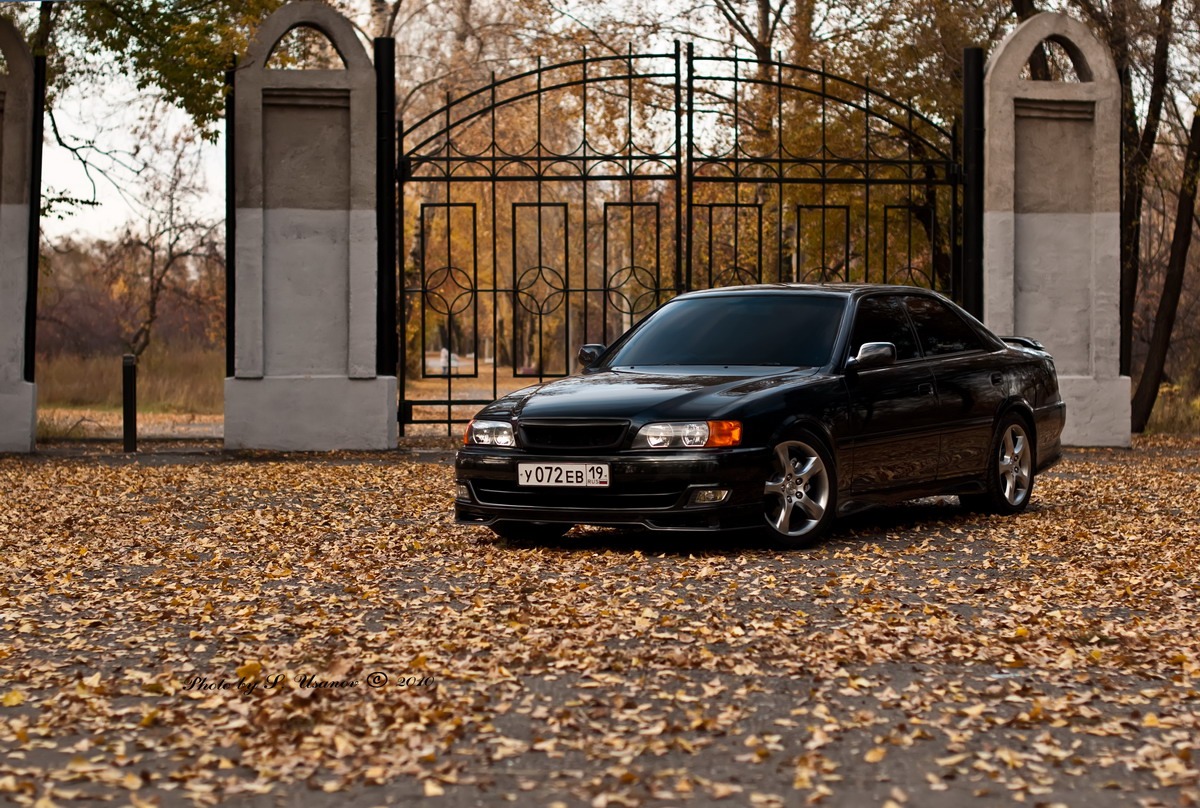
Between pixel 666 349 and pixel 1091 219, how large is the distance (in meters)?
9.17

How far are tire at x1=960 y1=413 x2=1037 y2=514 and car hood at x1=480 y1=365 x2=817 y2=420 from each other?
78.4 inches

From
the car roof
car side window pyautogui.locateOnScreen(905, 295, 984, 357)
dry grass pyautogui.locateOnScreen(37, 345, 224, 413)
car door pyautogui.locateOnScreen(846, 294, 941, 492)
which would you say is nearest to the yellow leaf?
car door pyautogui.locateOnScreen(846, 294, 941, 492)

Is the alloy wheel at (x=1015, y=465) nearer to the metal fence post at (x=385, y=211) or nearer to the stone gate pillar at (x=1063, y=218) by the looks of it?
the stone gate pillar at (x=1063, y=218)

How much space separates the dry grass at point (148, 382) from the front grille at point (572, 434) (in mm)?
23324

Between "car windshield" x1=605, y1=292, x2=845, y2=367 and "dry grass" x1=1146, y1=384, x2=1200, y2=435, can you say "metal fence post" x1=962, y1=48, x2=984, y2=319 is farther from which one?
"car windshield" x1=605, y1=292, x2=845, y2=367

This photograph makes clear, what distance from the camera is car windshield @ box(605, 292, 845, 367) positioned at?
1019 cm

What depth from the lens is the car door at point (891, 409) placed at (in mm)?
9883

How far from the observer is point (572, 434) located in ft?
30.1

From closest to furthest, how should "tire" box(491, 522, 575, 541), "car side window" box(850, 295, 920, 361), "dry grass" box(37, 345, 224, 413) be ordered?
"tire" box(491, 522, 575, 541), "car side window" box(850, 295, 920, 361), "dry grass" box(37, 345, 224, 413)

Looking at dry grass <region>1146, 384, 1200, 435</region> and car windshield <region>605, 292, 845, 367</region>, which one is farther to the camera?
dry grass <region>1146, 384, 1200, 435</region>

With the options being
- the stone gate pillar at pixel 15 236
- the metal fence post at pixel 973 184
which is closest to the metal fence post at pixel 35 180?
the stone gate pillar at pixel 15 236

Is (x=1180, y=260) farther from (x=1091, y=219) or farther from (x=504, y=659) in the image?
(x=504, y=659)

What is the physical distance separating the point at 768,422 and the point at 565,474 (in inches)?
45.5

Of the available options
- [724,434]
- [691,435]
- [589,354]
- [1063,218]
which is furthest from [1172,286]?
[691,435]
